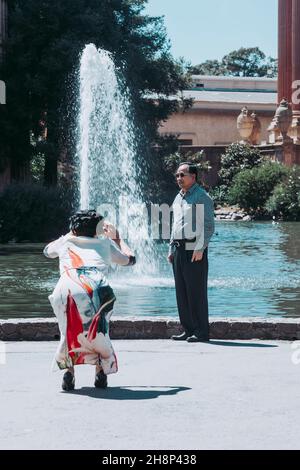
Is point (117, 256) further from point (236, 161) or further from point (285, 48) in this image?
point (285, 48)

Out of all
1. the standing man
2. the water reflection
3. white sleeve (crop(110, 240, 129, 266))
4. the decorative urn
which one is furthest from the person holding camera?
the decorative urn

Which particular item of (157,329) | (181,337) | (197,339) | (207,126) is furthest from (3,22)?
(207,126)

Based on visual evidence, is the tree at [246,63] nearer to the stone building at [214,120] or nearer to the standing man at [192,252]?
the stone building at [214,120]

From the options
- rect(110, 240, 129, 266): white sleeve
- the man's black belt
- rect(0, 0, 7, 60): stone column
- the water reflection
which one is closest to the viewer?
rect(110, 240, 129, 266): white sleeve

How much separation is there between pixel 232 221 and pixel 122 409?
45507 millimetres

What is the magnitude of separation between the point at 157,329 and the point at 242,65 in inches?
4428

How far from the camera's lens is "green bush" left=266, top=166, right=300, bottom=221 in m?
52.2

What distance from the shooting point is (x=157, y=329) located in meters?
12.1

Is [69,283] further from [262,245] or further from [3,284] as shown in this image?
[262,245]

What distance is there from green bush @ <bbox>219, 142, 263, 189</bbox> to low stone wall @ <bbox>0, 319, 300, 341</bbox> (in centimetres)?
5047

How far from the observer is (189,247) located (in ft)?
38.7

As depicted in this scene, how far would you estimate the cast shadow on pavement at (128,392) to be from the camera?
8477 mm

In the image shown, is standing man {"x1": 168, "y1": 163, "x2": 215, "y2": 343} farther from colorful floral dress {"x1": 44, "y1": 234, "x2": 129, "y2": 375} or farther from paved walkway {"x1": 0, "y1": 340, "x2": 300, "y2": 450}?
colorful floral dress {"x1": 44, "y1": 234, "x2": 129, "y2": 375}
